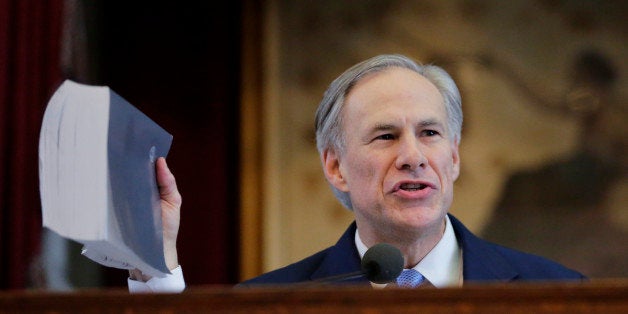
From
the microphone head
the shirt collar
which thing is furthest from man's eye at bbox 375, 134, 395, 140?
the microphone head

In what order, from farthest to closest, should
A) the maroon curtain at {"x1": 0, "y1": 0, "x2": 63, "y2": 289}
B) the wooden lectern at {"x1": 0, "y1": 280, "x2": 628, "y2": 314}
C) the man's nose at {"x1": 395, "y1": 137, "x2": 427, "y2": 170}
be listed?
the maroon curtain at {"x1": 0, "y1": 0, "x2": 63, "y2": 289}
the man's nose at {"x1": 395, "y1": 137, "x2": 427, "y2": 170}
the wooden lectern at {"x1": 0, "y1": 280, "x2": 628, "y2": 314}

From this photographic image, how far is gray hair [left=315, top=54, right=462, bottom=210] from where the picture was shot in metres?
2.45

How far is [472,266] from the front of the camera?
2326mm

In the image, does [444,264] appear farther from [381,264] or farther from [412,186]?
[381,264]

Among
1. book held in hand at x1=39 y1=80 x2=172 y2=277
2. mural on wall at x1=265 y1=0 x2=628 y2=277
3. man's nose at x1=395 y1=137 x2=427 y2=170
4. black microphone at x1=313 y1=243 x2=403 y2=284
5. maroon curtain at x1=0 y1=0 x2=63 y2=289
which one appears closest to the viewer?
book held in hand at x1=39 y1=80 x2=172 y2=277

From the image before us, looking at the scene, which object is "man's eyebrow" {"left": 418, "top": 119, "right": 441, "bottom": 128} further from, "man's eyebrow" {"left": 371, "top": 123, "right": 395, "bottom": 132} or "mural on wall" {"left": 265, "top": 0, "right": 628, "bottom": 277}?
"mural on wall" {"left": 265, "top": 0, "right": 628, "bottom": 277}

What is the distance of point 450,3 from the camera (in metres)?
5.31

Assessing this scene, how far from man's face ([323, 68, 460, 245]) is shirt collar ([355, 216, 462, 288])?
1.3 inches

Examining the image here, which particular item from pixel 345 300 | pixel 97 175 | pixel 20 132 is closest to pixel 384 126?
pixel 97 175

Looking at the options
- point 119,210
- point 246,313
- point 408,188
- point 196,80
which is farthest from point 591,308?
point 196,80

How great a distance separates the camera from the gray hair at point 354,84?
2.45 m

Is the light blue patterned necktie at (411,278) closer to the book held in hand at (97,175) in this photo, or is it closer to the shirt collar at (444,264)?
the shirt collar at (444,264)

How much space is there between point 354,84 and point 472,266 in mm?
496

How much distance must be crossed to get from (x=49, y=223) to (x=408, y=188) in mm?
847
